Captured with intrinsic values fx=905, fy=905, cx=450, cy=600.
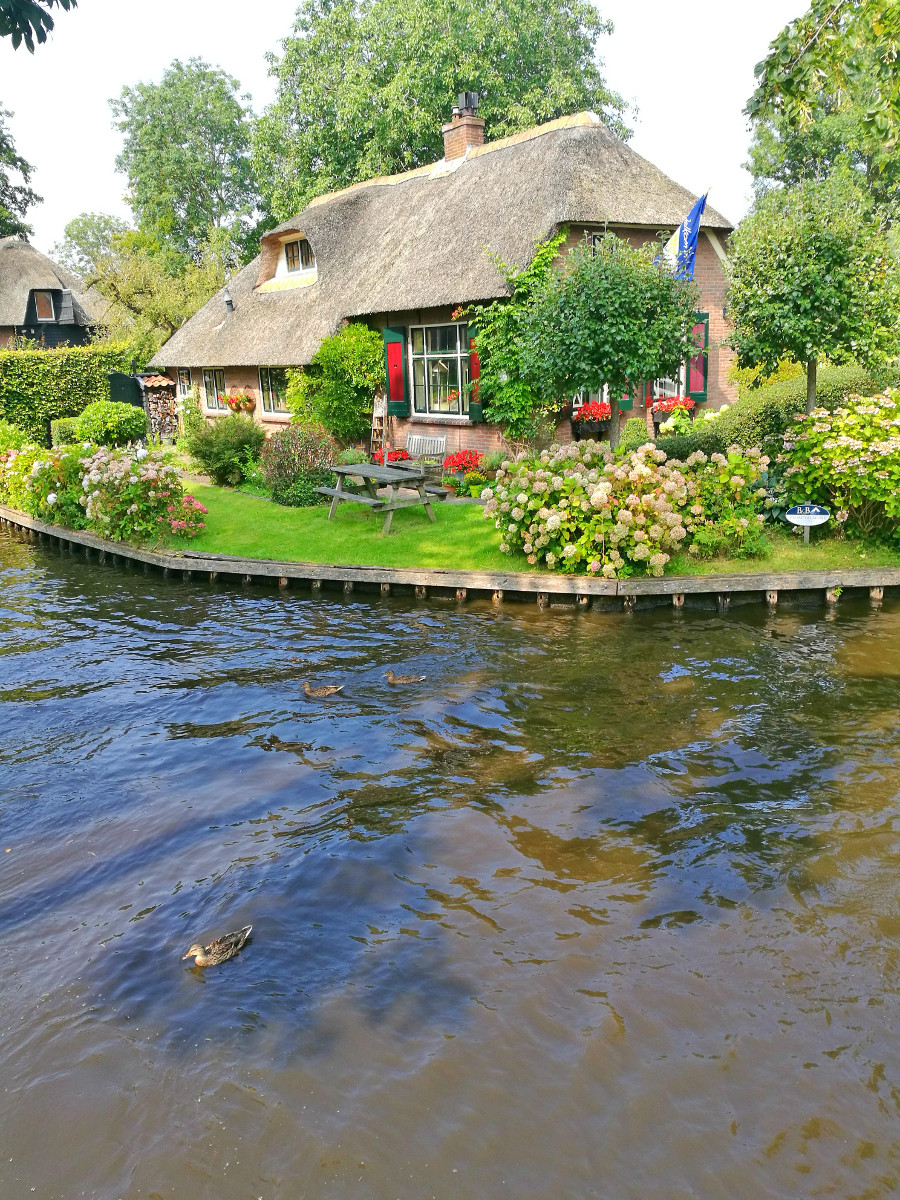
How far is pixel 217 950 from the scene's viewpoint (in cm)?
500

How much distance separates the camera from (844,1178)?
Result: 3.68 meters

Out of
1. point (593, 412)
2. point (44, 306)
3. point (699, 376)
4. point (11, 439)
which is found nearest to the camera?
point (593, 412)

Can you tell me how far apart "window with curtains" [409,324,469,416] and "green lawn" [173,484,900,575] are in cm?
332

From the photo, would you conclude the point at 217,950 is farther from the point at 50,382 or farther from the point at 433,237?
the point at 50,382

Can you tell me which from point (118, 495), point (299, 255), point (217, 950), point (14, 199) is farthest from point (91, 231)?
point (217, 950)

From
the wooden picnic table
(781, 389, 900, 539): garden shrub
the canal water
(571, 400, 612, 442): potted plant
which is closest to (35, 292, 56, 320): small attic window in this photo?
the wooden picnic table

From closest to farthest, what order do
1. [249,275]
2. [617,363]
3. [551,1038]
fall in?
[551,1038] → [617,363] → [249,275]

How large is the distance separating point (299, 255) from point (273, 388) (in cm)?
373

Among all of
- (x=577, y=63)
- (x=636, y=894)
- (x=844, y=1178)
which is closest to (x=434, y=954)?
(x=636, y=894)

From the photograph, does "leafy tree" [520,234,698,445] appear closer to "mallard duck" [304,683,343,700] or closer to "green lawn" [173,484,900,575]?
"green lawn" [173,484,900,575]

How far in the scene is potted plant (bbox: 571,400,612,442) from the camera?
15906 mm

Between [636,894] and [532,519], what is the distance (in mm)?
6766

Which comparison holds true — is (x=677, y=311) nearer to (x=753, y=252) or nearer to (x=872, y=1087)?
(x=753, y=252)

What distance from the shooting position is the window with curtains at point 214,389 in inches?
1061
